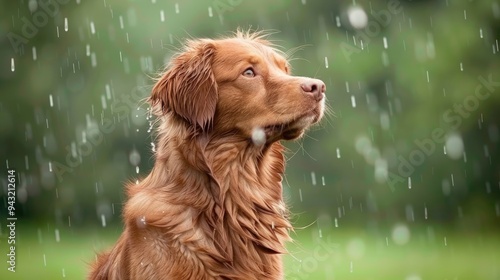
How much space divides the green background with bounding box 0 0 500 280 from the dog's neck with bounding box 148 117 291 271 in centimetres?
861

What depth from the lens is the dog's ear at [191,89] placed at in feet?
16.6

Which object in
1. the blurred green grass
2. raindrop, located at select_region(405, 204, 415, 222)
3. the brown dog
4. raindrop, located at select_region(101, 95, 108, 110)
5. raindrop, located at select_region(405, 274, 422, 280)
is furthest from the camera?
raindrop, located at select_region(405, 204, 415, 222)

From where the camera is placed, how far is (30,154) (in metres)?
14.8

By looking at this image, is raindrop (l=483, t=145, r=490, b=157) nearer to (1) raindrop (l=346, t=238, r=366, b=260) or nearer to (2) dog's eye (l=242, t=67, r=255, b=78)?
(1) raindrop (l=346, t=238, r=366, b=260)

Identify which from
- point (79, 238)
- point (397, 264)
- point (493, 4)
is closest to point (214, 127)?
point (397, 264)

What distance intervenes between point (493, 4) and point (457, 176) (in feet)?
10.5

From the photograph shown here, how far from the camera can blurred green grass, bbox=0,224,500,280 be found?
1015 cm

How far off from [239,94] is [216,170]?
508mm

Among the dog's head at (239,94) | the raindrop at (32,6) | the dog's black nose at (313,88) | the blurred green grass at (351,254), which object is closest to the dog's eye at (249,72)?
the dog's head at (239,94)

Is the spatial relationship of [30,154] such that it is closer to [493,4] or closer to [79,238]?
[79,238]

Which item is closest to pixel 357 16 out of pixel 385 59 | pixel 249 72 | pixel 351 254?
pixel 385 59

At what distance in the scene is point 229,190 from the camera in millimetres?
5152

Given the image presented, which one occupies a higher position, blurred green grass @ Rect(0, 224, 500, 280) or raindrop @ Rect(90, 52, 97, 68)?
raindrop @ Rect(90, 52, 97, 68)

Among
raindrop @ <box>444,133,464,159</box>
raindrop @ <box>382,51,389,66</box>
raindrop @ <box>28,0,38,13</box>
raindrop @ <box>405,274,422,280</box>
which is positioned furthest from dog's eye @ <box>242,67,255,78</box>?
raindrop @ <box>28,0,38,13</box>
